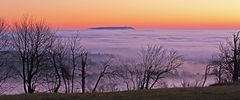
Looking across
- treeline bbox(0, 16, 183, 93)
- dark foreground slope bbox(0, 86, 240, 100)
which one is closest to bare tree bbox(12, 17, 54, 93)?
treeline bbox(0, 16, 183, 93)

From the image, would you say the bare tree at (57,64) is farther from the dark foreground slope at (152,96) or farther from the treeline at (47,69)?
the dark foreground slope at (152,96)

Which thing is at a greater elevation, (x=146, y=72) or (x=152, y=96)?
(x=152, y=96)

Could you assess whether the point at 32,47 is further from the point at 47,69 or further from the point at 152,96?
the point at 152,96

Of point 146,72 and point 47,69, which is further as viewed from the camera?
point 146,72

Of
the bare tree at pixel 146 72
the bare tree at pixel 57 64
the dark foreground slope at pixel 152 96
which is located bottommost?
the bare tree at pixel 146 72

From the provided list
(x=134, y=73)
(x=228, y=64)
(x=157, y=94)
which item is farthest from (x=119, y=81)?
(x=157, y=94)

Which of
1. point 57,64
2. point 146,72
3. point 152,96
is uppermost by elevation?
point 152,96

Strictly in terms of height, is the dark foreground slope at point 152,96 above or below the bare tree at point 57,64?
above

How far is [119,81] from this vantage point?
194 feet

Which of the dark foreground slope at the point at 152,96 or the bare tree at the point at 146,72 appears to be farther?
the bare tree at the point at 146,72

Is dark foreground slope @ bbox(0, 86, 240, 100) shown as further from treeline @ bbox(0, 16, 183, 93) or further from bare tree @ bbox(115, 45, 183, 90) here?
bare tree @ bbox(115, 45, 183, 90)

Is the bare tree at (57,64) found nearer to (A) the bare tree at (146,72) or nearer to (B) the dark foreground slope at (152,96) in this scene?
(A) the bare tree at (146,72)

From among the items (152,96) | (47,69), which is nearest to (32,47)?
(47,69)

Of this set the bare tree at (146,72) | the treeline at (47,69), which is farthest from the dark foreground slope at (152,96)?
the bare tree at (146,72)
